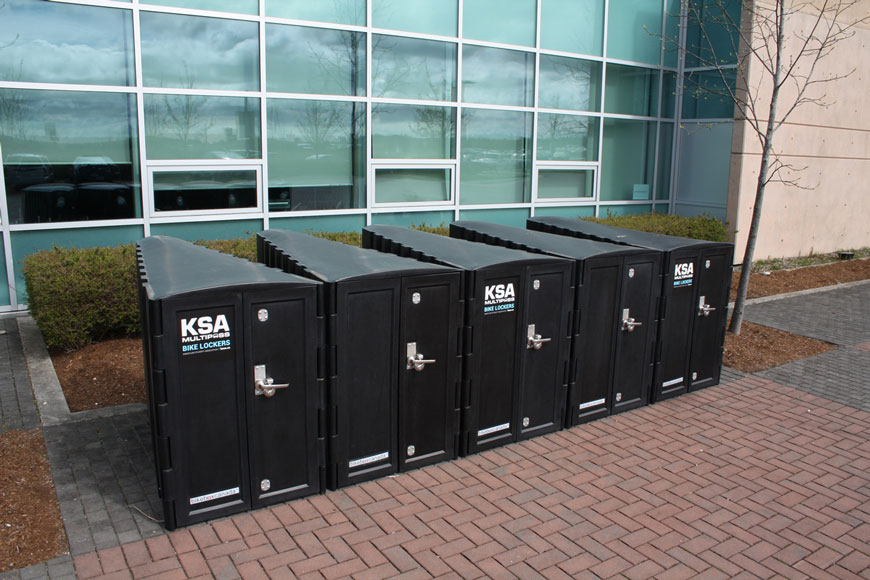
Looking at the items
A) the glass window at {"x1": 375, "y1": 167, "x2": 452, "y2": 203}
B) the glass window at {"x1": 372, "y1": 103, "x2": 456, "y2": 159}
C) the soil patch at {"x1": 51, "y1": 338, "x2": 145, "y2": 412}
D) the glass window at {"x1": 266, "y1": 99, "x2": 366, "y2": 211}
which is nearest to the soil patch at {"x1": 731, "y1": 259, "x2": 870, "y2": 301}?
the glass window at {"x1": 375, "y1": 167, "x2": 452, "y2": 203}

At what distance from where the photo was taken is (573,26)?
513 inches

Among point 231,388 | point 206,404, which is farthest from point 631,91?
point 206,404

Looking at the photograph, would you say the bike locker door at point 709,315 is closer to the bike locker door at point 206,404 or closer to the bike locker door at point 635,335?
the bike locker door at point 635,335

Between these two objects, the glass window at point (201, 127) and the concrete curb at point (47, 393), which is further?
the glass window at point (201, 127)

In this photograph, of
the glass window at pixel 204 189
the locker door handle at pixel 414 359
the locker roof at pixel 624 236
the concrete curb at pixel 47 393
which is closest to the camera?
the locker door handle at pixel 414 359

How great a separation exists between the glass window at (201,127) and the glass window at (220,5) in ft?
3.88

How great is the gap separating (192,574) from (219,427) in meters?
0.85

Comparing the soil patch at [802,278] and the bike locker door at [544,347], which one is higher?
the bike locker door at [544,347]

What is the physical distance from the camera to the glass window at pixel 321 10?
10055 millimetres

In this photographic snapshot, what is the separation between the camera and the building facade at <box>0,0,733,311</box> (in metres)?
8.81

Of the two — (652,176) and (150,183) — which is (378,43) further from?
(652,176)

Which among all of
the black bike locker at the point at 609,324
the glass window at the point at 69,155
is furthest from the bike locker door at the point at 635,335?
the glass window at the point at 69,155

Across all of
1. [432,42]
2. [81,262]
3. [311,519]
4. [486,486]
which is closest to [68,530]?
[311,519]

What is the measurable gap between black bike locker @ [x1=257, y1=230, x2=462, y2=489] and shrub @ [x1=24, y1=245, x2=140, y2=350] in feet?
11.1
